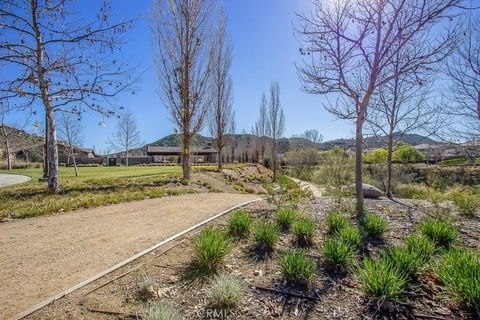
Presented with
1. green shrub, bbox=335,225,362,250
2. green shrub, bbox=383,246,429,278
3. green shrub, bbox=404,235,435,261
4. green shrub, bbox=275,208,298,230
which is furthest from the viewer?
green shrub, bbox=275,208,298,230

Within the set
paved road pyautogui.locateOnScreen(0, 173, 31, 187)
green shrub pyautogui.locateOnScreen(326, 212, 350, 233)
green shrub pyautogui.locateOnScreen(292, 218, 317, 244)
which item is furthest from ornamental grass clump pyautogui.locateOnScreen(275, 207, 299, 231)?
paved road pyautogui.locateOnScreen(0, 173, 31, 187)

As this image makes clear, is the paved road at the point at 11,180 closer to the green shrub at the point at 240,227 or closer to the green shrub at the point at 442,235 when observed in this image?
the green shrub at the point at 240,227

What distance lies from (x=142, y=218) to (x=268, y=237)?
3318mm

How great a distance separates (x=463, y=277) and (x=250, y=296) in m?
1.98

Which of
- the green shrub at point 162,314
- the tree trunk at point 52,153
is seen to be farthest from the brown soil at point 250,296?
the tree trunk at point 52,153

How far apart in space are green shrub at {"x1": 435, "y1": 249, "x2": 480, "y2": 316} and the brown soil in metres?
0.18

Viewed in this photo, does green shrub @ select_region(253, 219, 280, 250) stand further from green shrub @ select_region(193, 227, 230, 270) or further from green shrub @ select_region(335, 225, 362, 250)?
green shrub @ select_region(335, 225, 362, 250)

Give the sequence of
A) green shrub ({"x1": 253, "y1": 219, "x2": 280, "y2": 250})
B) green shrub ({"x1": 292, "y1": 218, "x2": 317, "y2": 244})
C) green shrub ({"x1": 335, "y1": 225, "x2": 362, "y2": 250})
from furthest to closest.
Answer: green shrub ({"x1": 292, "y1": 218, "x2": 317, "y2": 244}) → green shrub ({"x1": 253, "y1": 219, "x2": 280, "y2": 250}) → green shrub ({"x1": 335, "y1": 225, "x2": 362, "y2": 250})

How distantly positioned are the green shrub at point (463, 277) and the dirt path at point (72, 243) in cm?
371

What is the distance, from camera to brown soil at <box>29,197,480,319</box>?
7.80 ft

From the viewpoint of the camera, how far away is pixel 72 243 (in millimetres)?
4145

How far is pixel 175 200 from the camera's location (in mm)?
8070

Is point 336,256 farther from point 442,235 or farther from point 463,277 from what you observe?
point 442,235

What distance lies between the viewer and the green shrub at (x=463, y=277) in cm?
217
